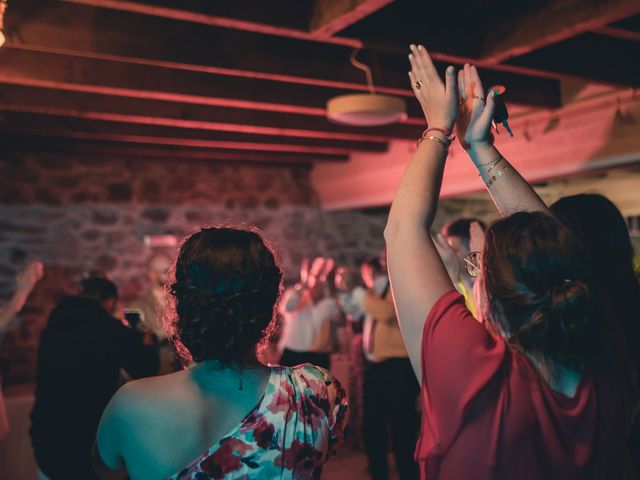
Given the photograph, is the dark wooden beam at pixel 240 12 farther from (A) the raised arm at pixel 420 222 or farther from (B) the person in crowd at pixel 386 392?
(B) the person in crowd at pixel 386 392

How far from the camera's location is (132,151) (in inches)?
211

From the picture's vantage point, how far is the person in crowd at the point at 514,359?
0.82m

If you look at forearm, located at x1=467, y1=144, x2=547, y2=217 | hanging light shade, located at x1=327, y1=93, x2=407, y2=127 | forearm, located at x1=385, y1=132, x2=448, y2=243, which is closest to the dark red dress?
forearm, located at x1=385, y1=132, x2=448, y2=243

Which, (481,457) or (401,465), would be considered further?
(401,465)

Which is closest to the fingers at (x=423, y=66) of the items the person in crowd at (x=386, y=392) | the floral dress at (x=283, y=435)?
the floral dress at (x=283, y=435)

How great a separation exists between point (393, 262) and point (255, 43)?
2488mm

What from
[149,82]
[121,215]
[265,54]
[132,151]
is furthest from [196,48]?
[121,215]

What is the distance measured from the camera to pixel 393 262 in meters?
0.90

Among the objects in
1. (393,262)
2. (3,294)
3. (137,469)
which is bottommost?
(137,469)

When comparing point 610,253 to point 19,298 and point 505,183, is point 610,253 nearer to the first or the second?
point 505,183

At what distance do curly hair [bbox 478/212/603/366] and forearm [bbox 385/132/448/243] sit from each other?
0.12 metres

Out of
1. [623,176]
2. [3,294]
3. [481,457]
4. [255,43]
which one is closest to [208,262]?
[481,457]

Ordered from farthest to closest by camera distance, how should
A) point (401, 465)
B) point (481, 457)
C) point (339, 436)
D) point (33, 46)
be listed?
point (401, 465) < point (33, 46) < point (339, 436) < point (481, 457)

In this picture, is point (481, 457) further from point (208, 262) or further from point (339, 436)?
point (208, 262)
